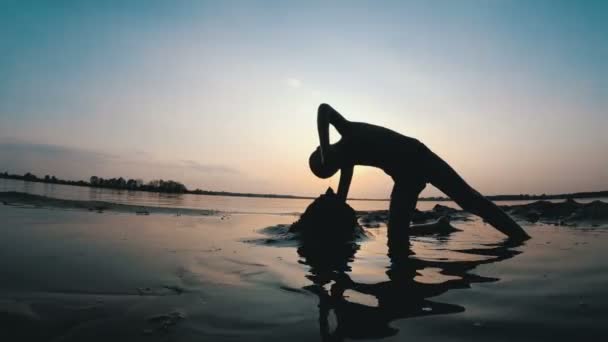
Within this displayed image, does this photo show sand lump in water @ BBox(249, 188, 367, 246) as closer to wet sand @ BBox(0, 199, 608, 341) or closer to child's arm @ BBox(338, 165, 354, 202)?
child's arm @ BBox(338, 165, 354, 202)

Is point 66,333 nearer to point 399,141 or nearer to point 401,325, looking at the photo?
point 401,325

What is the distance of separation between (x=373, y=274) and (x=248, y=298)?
1.48 metres

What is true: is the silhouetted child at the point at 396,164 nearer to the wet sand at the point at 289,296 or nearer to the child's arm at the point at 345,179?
the child's arm at the point at 345,179

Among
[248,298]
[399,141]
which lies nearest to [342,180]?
[399,141]

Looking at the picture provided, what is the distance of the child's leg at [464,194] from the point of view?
6266mm

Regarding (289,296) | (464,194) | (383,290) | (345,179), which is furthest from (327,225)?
(289,296)

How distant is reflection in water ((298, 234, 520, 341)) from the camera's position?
1888 mm

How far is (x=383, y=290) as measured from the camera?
2.72 metres

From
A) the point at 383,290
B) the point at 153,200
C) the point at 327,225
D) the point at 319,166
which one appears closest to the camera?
the point at 383,290

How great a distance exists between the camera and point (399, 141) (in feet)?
19.2

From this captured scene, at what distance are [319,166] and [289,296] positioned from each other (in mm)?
2886

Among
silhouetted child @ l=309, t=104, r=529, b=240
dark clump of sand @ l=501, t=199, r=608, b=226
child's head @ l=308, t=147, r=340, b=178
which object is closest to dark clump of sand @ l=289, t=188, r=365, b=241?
silhouetted child @ l=309, t=104, r=529, b=240

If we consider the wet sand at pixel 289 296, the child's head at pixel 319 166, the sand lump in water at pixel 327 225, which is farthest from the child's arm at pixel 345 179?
the wet sand at pixel 289 296

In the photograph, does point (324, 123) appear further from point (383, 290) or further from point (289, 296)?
point (289, 296)
